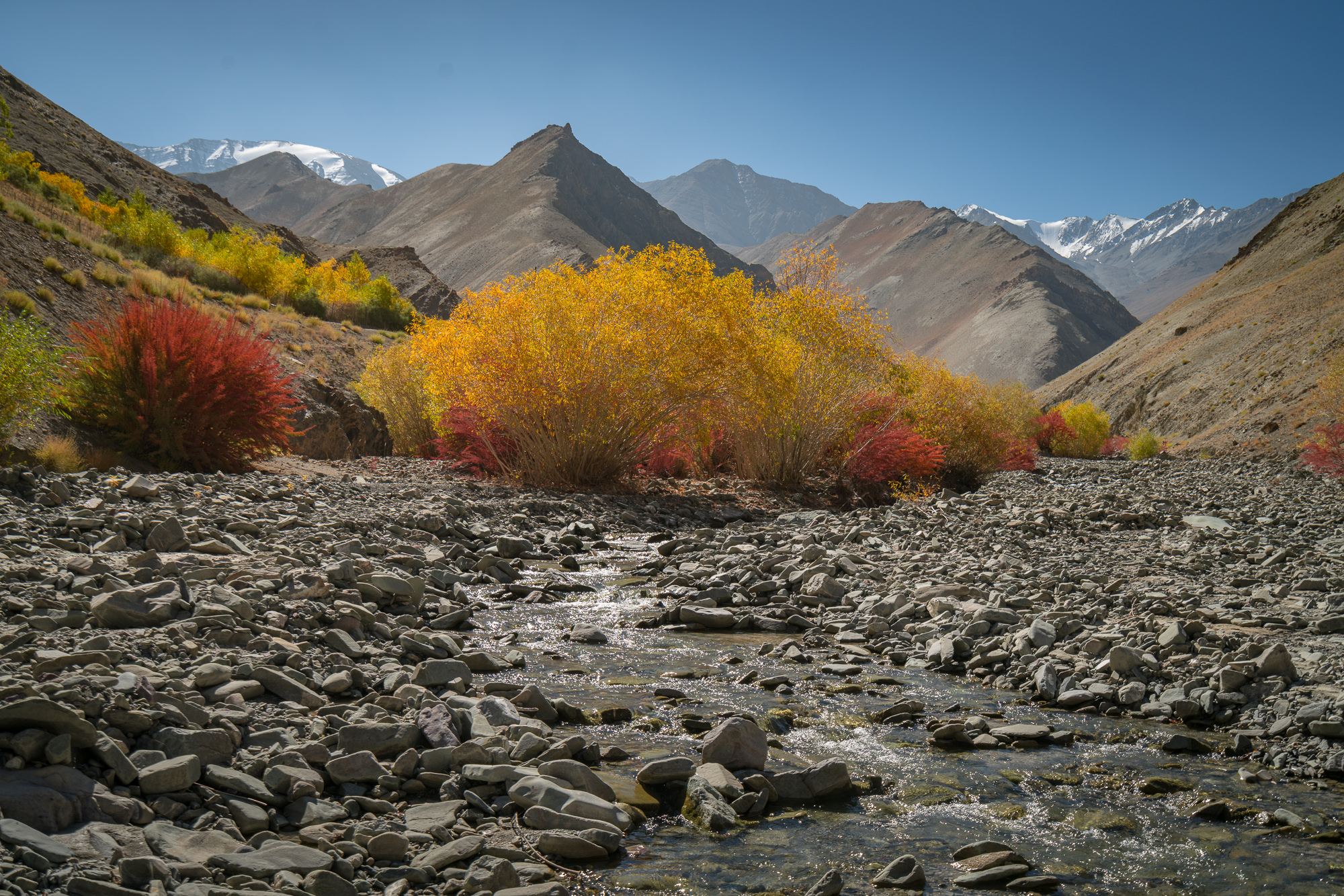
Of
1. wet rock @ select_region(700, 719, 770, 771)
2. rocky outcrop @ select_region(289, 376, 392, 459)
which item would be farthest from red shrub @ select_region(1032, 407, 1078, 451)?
wet rock @ select_region(700, 719, 770, 771)

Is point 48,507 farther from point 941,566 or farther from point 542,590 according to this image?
point 941,566

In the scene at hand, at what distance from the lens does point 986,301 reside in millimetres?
140625

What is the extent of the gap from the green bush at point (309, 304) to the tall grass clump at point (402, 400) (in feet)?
62.4

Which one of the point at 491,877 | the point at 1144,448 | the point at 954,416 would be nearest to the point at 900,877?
the point at 491,877

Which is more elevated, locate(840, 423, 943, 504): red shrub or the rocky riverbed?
locate(840, 423, 943, 504): red shrub

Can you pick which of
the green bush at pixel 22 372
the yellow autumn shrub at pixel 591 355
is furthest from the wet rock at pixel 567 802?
the yellow autumn shrub at pixel 591 355

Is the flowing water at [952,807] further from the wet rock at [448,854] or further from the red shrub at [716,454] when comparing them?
the red shrub at [716,454]

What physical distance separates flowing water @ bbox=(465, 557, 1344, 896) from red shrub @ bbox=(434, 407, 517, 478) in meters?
7.99

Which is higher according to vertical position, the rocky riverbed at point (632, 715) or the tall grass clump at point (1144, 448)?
the tall grass clump at point (1144, 448)

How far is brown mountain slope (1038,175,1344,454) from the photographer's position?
105 ft

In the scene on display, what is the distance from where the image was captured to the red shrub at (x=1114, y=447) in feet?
125

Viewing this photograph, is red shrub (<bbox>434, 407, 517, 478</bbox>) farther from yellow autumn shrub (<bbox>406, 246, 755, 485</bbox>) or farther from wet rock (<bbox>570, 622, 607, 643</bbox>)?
wet rock (<bbox>570, 622, 607, 643</bbox>)

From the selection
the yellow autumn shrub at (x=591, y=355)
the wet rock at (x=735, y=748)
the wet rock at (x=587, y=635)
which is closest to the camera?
the wet rock at (x=735, y=748)

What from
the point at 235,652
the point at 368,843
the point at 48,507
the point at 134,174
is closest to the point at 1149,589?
the point at 368,843
